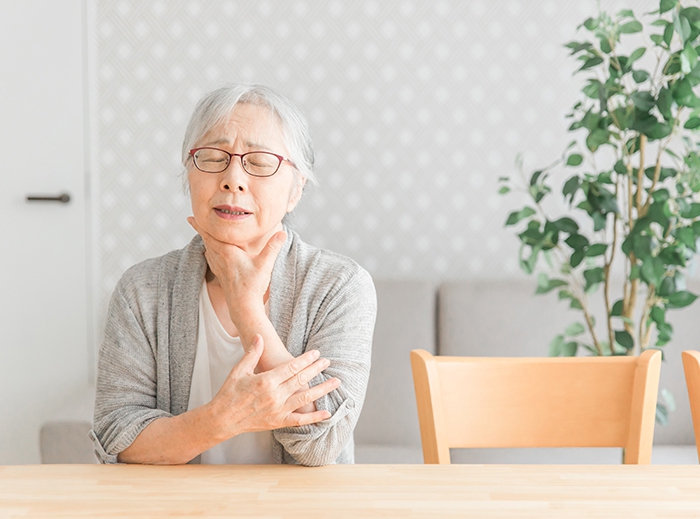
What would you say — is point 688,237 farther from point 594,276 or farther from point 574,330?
point 574,330

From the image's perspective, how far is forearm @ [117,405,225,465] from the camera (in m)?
0.96

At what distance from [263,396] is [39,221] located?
172 centimetres

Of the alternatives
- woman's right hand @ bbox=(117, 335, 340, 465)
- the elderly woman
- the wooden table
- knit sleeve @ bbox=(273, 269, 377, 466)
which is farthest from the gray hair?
the wooden table

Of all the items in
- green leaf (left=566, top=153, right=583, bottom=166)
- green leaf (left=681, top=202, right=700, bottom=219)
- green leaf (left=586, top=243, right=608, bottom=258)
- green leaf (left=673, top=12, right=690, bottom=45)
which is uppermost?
green leaf (left=673, top=12, right=690, bottom=45)

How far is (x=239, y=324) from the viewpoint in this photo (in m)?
1.04

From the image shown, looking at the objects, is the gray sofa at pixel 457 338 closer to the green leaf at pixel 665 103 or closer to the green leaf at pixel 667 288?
the green leaf at pixel 667 288

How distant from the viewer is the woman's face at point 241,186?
110cm

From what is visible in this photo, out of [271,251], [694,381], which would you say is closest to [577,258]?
[694,381]

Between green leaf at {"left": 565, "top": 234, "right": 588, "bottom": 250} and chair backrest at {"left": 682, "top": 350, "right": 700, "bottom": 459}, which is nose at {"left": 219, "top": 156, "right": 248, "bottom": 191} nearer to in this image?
chair backrest at {"left": 682, "top": 350, "right": 700, "bottom": 459}

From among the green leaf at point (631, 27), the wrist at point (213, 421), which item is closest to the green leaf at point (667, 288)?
the green leaf at point (631, 27)

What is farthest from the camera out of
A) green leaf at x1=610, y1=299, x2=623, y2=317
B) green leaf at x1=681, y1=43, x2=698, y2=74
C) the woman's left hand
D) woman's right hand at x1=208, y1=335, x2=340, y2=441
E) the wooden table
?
green leaf at x1=610, y1=299, x2=623, y2=317

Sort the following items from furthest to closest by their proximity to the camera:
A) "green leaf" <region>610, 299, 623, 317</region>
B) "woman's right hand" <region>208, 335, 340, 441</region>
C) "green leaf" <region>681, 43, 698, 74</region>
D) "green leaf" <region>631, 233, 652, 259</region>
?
"green leaf" <region>610, 299, 623, 317</region> → "green leaf" <region>631, 233, 652, 259</region> → "green leaf" <region>681, 43, 698, 74</region> → "woman's right hand" <region>208, 335, 340, 441</region>

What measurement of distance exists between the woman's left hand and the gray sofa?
1.04 m

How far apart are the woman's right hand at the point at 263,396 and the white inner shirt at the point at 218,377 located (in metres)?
0.20
